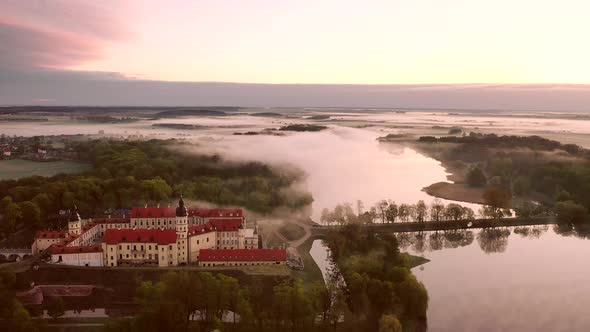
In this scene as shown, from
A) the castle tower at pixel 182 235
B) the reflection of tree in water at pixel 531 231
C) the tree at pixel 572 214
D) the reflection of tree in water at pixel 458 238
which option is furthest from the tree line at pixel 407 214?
the castle tower at pixel 182 235

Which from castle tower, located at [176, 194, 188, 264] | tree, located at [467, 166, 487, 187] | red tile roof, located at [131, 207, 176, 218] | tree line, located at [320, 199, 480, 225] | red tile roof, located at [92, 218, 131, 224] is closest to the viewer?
castle tower, located at [176, 194, 188, 264]

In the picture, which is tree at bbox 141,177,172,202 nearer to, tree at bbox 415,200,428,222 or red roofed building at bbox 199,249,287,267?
red roofed building at bbox 199,249,287,267

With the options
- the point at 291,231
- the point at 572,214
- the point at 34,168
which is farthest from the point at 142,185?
the point at 572,214

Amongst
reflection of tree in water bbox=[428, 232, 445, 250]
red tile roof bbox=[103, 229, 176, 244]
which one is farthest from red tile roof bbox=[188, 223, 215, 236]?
reflection of tree in water bbox=[428, 232, 445, 250]

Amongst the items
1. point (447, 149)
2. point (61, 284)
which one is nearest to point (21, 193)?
point (61, 284)

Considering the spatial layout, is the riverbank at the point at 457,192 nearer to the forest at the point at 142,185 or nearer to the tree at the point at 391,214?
the tree at the point at 391,214
